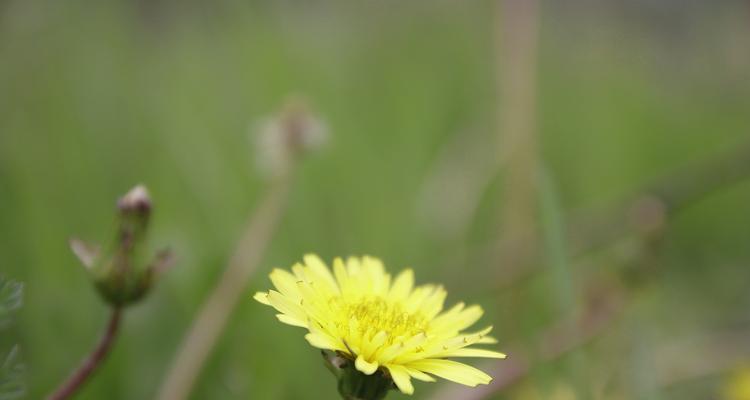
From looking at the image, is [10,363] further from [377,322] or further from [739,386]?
[739,386]

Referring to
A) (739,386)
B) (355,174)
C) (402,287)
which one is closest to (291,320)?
(402,287)

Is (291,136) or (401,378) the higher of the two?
(291,136)

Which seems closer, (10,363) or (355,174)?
(10,363)

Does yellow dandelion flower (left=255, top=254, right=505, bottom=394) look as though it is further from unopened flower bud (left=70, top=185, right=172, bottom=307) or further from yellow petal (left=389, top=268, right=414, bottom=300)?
unopened flower bud (left=70, top=185, right=172, bottom=307)

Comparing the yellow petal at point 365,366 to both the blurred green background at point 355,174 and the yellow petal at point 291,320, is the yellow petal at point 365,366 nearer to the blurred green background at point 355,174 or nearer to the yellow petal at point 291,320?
the yellow petal at point 291,320

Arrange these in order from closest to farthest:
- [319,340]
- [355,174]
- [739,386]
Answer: [319,340] < [739,386] < [355,174]

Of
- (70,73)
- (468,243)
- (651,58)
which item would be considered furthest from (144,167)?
(651,58)

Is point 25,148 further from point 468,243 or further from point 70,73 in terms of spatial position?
point 468,243
